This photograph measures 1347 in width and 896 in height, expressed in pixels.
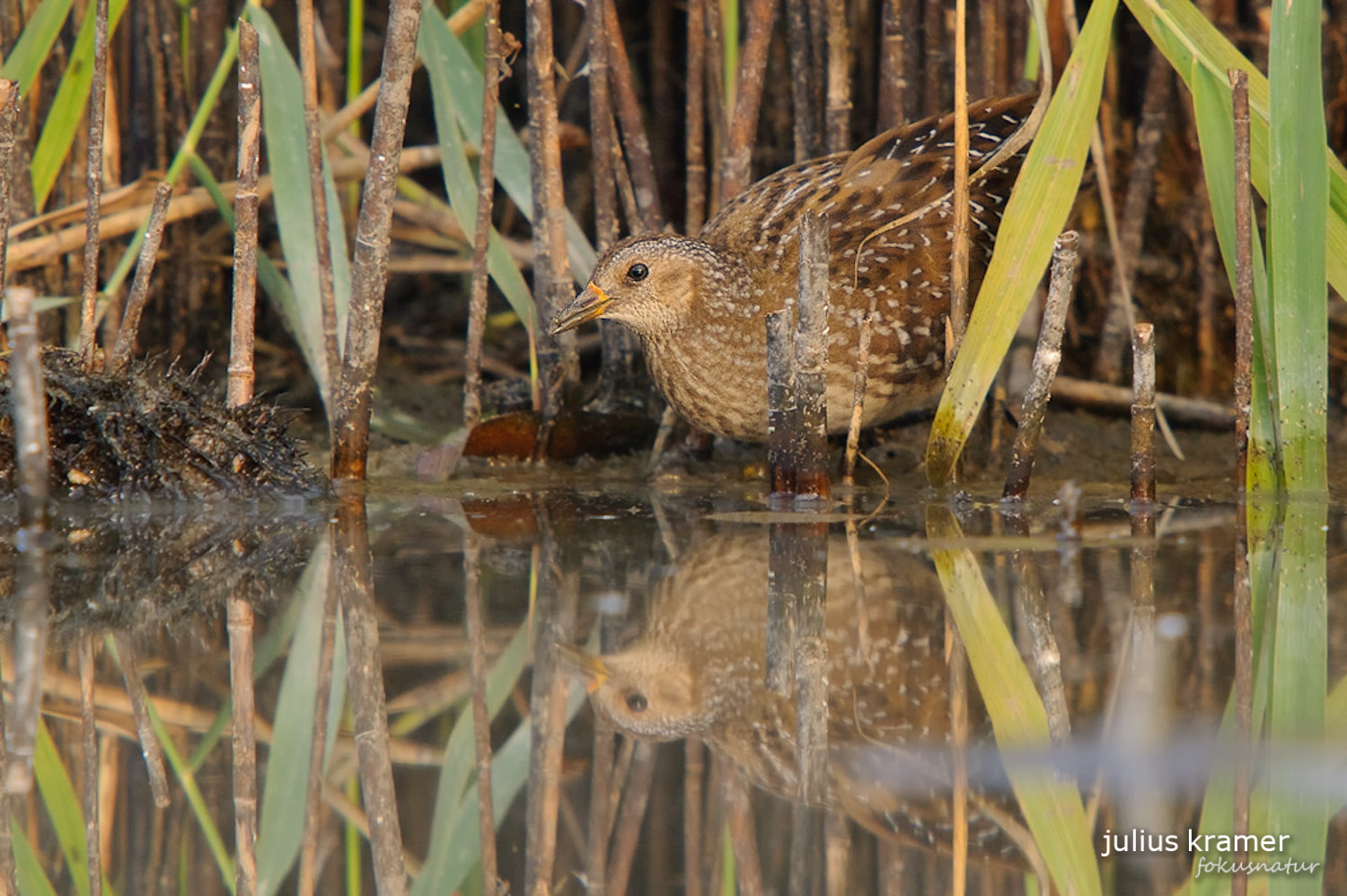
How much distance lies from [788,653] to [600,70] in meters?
2.06

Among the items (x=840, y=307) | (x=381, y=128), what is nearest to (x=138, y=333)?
(x=381, y=128)

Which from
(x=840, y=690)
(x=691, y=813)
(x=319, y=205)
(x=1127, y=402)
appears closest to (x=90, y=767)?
(x=691, y=813)

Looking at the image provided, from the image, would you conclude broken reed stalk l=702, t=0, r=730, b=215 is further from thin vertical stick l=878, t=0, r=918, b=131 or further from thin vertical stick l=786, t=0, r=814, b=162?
thin vertical stick l=878, t=0, r=918, b=131

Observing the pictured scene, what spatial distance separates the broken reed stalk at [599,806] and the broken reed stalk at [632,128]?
230 centimetres

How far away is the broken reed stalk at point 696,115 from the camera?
398cm

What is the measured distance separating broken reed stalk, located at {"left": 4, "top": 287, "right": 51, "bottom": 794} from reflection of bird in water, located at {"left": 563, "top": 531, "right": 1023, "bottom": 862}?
30.3 inches

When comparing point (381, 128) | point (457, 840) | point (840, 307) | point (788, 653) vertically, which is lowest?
point (457, 840)

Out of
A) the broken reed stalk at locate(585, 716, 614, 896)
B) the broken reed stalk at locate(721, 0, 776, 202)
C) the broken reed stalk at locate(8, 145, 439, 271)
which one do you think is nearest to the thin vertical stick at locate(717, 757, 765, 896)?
the broken reed stalk at locate(585, 716, 614, 896)

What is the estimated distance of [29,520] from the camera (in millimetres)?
3008

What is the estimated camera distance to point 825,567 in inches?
109

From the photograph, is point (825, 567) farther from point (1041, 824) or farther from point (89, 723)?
point (89, 723)

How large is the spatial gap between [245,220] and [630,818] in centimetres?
208

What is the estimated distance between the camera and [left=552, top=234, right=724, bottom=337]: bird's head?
12.0 ft

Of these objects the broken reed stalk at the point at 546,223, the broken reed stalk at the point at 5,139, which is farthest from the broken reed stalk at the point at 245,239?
the broken reed stalk at the point at 546,223
